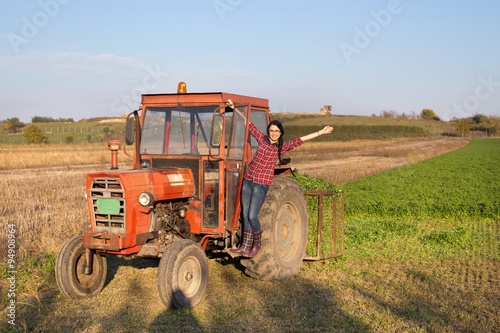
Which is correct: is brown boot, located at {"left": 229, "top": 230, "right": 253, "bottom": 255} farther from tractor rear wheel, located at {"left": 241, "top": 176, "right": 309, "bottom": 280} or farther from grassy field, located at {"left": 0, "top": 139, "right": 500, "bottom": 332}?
grassy field, located at {"left": 0, "top": 139, "right": 500, "bottom": 332}

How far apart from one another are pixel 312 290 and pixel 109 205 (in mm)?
2929

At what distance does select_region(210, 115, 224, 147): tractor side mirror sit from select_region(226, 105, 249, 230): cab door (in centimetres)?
56

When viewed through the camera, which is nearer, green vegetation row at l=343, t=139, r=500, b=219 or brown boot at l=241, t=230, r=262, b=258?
brown boot at l=241, t=230, r=262, b=258

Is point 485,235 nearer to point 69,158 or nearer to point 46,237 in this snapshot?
point 46,237

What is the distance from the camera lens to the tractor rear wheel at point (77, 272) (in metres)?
5.56

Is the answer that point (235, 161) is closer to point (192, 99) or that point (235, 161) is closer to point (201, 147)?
point (201, 147)

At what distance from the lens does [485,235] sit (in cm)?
980

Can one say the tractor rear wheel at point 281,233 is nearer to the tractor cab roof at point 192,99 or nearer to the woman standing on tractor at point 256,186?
the woman standing on tractor at point 256,186

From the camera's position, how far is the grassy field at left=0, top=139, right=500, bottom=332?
5.07 metres

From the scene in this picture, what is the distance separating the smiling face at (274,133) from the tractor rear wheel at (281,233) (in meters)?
0.71

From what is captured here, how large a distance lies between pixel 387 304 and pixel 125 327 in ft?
10.3

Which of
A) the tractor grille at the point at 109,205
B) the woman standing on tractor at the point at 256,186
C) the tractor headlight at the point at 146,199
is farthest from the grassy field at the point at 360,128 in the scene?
the tractor headlight at the point at 146,199

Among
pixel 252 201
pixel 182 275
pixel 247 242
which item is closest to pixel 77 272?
pixel 182 275

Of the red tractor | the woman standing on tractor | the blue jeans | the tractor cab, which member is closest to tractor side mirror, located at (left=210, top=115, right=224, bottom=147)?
the red tractor
